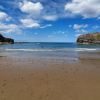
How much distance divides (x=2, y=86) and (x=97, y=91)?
3.32 meters

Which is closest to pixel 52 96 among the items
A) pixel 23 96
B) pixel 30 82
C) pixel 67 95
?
pixel 67 95

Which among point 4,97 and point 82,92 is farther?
point 82,92

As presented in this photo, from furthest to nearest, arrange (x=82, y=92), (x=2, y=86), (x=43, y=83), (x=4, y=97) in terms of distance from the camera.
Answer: (x=43, y=83)
(x=2, y=86)
(x=82, y=92)
(x=4, y=97)

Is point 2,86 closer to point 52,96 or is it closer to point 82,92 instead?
point 52,96

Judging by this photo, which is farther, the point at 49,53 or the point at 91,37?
the point at 91,37

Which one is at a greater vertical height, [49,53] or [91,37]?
[91,37]

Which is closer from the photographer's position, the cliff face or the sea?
the sea

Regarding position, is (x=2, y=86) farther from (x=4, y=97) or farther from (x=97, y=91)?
(x=97, y=91)

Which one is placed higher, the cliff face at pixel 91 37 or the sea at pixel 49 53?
the cliff face at pixel 91 37

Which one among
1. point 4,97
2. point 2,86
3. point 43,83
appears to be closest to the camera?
point 4,97

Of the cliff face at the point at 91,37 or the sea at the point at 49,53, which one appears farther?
the cliff face at the point at 91,37

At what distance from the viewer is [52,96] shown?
5.52 metres

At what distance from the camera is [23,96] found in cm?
550

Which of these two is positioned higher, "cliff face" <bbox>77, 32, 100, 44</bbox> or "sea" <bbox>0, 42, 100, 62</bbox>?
"cliff face" <bbox>77, 32, 100, 44</bbox>
